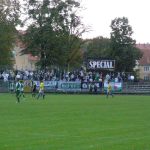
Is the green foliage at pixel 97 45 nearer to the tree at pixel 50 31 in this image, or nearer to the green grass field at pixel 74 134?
the tree at pixel 50 31

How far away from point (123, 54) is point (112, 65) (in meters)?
44.6

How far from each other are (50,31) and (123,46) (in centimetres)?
3277

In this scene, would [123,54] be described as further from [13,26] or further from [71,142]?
[71,142]

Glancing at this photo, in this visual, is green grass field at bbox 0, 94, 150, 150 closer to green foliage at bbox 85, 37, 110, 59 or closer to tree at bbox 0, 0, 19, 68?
tree at bbox 0, 0, 19, 68

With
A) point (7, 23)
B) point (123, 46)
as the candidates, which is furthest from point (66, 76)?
point (123, 46)

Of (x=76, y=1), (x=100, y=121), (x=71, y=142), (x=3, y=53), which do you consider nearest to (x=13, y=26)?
(x=3, y=53)

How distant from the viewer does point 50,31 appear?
83250mm

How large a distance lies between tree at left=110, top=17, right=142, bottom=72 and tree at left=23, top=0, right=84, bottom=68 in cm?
2148

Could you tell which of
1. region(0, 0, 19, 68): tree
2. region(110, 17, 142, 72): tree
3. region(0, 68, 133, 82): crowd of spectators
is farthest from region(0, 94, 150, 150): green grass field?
region(110, 17, 142, 72): tree

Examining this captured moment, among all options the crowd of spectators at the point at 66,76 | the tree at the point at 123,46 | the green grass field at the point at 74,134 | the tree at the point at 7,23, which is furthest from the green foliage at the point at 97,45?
the green grass field at the point at 74,134

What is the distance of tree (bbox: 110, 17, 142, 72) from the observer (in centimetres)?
10944

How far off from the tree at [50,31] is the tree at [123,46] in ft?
70.5

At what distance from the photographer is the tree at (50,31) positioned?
272ft

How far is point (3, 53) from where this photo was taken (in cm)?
8294
